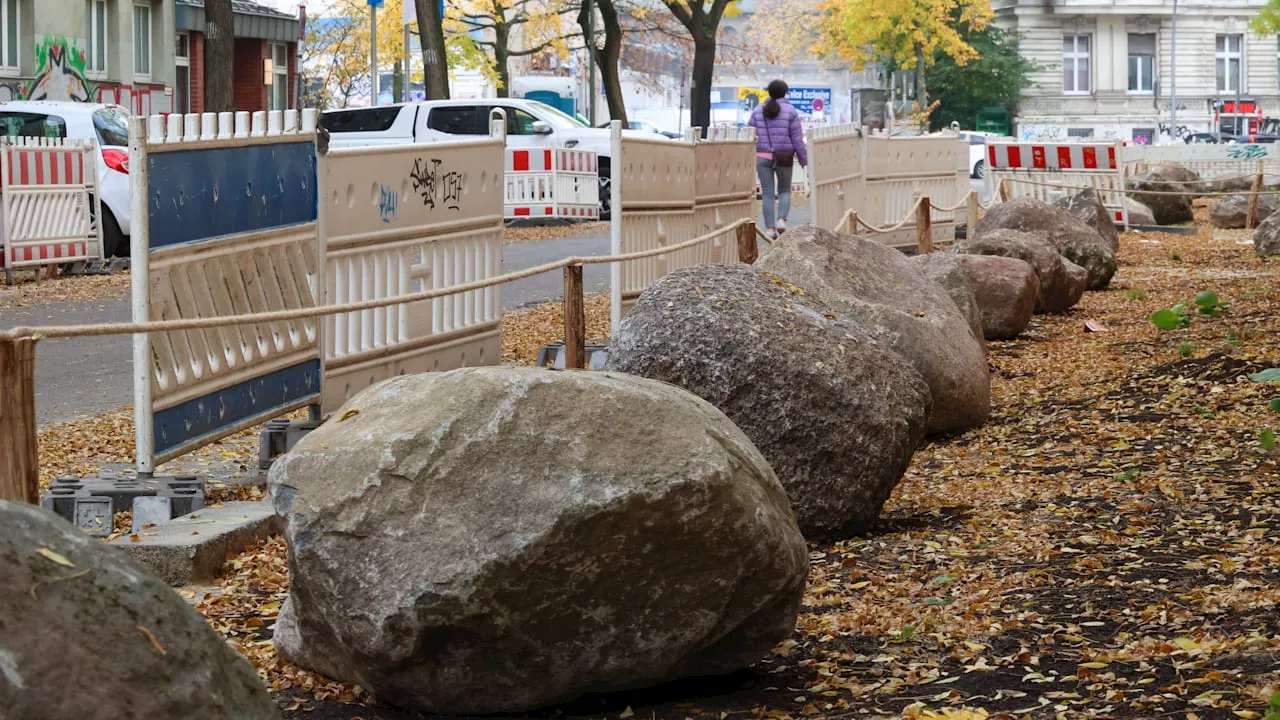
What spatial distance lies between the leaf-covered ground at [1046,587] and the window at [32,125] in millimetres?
14535

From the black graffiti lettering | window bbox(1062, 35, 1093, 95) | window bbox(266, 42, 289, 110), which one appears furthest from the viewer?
window bbox(1062, 35, 1093, 95)

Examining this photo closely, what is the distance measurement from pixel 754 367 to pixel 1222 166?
41.9 meters

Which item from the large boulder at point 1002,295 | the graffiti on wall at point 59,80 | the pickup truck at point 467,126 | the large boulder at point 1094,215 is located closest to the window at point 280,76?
the graffiti on wall at point 59,80

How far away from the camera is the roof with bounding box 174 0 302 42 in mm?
39469

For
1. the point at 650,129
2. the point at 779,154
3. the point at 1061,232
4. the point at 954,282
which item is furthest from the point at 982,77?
the point at 954,282

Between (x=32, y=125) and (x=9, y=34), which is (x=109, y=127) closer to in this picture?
(x=32, y=125)

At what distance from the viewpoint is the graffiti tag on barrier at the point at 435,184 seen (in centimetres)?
913

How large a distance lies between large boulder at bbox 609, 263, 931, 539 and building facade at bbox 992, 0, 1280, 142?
239 ft

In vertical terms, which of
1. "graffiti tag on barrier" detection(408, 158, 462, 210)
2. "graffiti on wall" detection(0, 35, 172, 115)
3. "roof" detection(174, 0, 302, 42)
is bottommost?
"graffiti tag on barrier" detection(408, 158, 462, 210)

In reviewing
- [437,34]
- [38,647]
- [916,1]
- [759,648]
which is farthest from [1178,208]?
[916,1]

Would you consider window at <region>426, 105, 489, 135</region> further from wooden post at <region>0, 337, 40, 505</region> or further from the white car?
wooden post at <region>0, 337, 40, 505</region>

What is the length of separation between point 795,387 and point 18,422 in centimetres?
281

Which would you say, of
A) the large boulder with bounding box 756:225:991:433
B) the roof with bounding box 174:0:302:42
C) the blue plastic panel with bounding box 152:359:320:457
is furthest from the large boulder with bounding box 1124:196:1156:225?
the blue plastic panel with bounding box 152:359:320:457

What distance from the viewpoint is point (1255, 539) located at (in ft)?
20.1
